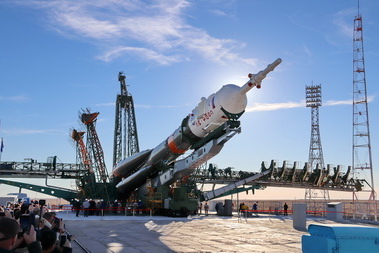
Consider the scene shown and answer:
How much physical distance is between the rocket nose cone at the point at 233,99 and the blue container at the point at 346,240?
506 inches

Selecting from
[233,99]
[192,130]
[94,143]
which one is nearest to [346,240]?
[233,99]

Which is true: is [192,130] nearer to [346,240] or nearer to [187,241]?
[187,241]

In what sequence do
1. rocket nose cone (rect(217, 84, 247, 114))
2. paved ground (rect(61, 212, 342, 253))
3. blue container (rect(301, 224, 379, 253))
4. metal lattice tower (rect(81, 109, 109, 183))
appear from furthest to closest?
1. metal lattice tower (rect(81, 109, 109, 183))
2. rocket nose cone (rect(217, 84, 247, 114))
3. paved ground (rect(61, 212, 342, 253))
4. blue container (rect(301, 224, 379, 253))

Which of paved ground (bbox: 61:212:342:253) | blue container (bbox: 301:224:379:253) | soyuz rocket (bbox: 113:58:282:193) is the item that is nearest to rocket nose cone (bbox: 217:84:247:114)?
soyuz rocket (bbox: 113:58:282:193)

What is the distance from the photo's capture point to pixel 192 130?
22.0m

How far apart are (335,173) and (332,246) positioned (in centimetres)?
4142

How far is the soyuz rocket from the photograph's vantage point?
19078 mm

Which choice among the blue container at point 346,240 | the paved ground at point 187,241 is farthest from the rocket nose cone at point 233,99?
the blue container at point 346,240

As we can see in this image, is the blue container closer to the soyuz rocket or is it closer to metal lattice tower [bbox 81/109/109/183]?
the soyuz rocket

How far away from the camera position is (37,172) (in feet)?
139

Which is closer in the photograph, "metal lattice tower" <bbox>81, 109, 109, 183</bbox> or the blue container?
the blue container

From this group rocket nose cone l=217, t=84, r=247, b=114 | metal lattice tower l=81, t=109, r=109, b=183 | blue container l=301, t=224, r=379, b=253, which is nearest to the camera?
blue container l=301, t=224, r=379, b=253

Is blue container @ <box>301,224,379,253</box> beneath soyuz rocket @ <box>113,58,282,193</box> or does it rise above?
beneath

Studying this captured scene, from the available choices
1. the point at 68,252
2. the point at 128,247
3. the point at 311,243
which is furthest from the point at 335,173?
the point at 68,252
